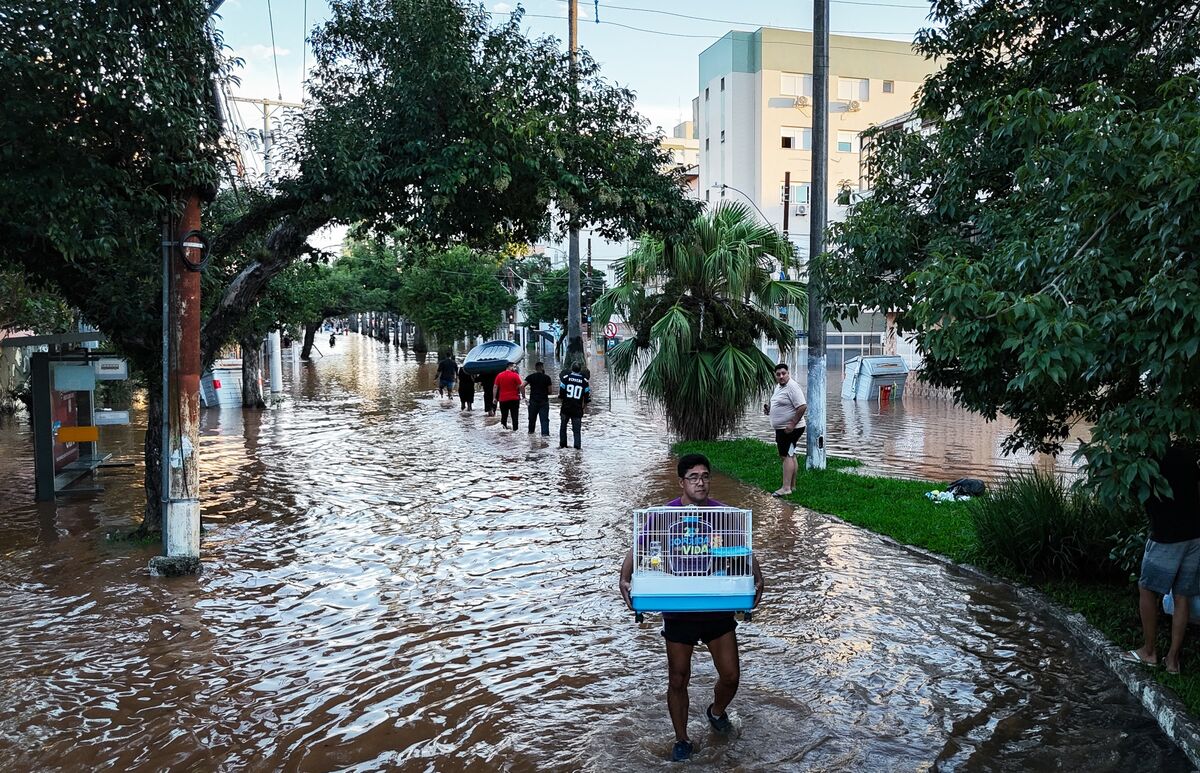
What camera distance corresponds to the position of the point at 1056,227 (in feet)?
18.2

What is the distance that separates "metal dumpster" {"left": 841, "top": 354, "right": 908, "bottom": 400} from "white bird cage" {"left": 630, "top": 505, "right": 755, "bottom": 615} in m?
24.2

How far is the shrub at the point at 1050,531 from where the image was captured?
8.28 m

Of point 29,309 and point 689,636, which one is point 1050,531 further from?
point 29,309

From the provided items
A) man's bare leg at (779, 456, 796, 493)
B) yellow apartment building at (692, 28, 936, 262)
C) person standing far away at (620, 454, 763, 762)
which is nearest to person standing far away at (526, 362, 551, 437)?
man's bare leg at (779, 456, 796, 493)

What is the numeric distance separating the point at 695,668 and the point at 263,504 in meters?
7.98

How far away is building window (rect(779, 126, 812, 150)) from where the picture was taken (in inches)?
2051

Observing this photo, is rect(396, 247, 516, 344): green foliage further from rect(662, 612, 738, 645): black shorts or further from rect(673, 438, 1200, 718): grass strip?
rect(662, 612, 738, 645): black shorts

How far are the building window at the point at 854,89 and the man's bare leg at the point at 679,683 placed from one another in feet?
170

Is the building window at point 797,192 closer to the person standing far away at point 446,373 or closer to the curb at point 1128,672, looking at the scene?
the person standing far away at point 446,373

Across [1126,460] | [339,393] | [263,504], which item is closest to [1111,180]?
[1126,460]

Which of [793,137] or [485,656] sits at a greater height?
[793,137]

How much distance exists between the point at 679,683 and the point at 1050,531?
4868 mm

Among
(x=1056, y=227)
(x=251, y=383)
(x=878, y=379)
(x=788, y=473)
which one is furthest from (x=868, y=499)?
(x=251, y=383)

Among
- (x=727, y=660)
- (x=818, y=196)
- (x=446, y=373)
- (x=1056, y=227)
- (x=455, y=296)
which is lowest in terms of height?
(x=727, y=660)
